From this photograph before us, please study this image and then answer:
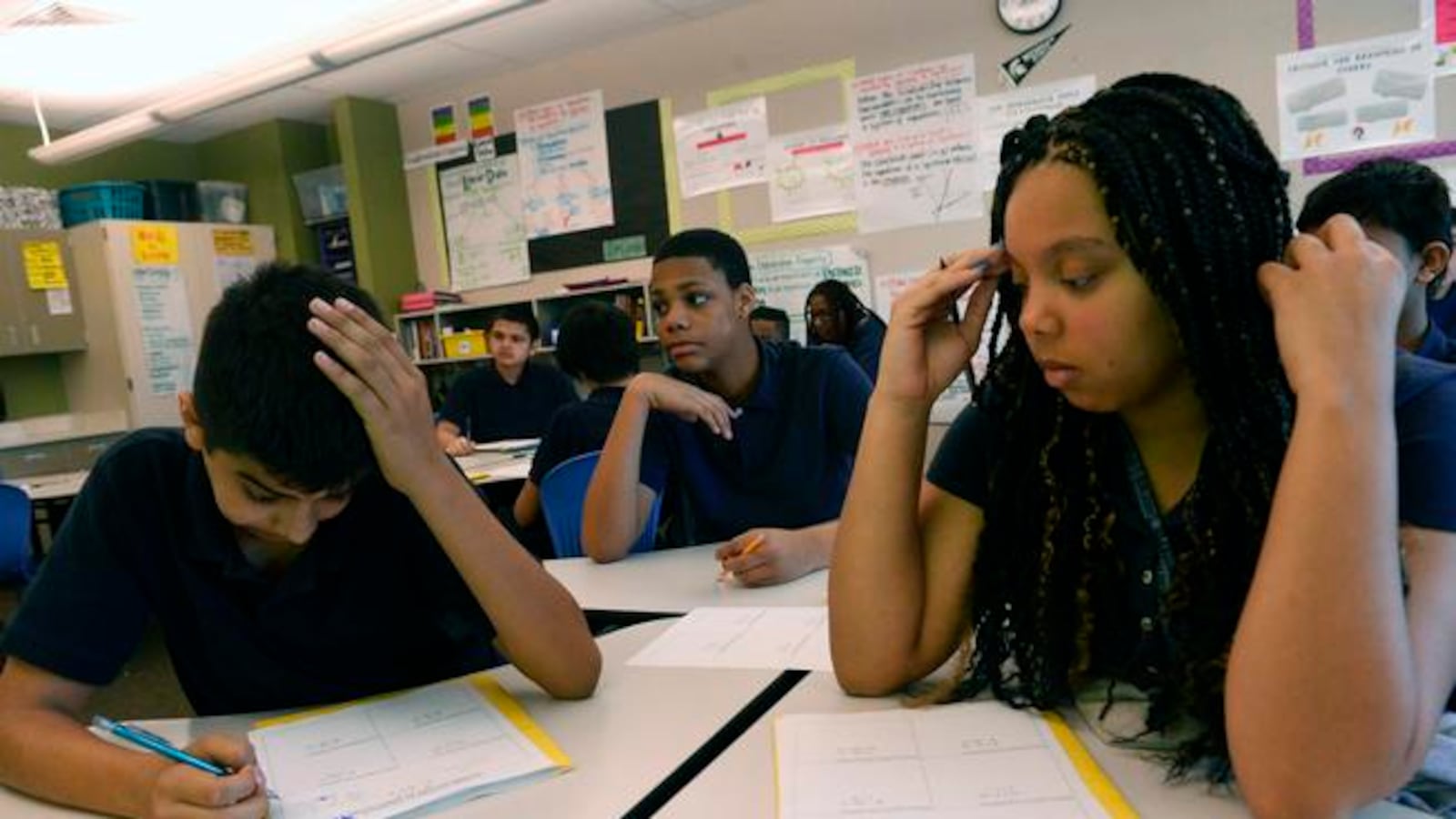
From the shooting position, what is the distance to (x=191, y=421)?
931 millimetres

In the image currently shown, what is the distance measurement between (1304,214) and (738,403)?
3.76 feet

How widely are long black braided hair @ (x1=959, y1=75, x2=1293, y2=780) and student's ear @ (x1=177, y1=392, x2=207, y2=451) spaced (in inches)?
32.7

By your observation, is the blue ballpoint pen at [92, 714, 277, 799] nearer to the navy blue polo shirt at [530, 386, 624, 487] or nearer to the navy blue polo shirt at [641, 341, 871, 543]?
the navy blue polo shirt at [641, 341, 871, 543]

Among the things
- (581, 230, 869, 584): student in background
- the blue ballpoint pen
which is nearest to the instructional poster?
(581, 230, 869, 584): student in background

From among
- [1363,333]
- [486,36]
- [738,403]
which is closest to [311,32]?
[486,36]

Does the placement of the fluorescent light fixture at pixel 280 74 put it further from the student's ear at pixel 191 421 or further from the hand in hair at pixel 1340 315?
the hand in hair at pixel 1340 315

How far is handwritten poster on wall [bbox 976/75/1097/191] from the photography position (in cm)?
370

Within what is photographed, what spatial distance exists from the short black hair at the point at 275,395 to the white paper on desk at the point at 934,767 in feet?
1.69

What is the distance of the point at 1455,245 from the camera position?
2289 millimetres

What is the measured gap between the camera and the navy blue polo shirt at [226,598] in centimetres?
98

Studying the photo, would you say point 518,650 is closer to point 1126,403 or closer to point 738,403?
point 1126,403

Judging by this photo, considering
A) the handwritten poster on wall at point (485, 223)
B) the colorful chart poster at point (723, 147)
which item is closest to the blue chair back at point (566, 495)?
the colorful chart poster at point (723, 147)

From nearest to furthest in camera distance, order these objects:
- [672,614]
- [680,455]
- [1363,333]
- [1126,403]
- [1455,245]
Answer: [1363,333] < [1126,403] < [672,614] < [680,455] < [1455,245]

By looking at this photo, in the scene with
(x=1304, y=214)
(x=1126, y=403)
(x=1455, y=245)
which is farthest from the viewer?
(x=1455, y=245)
